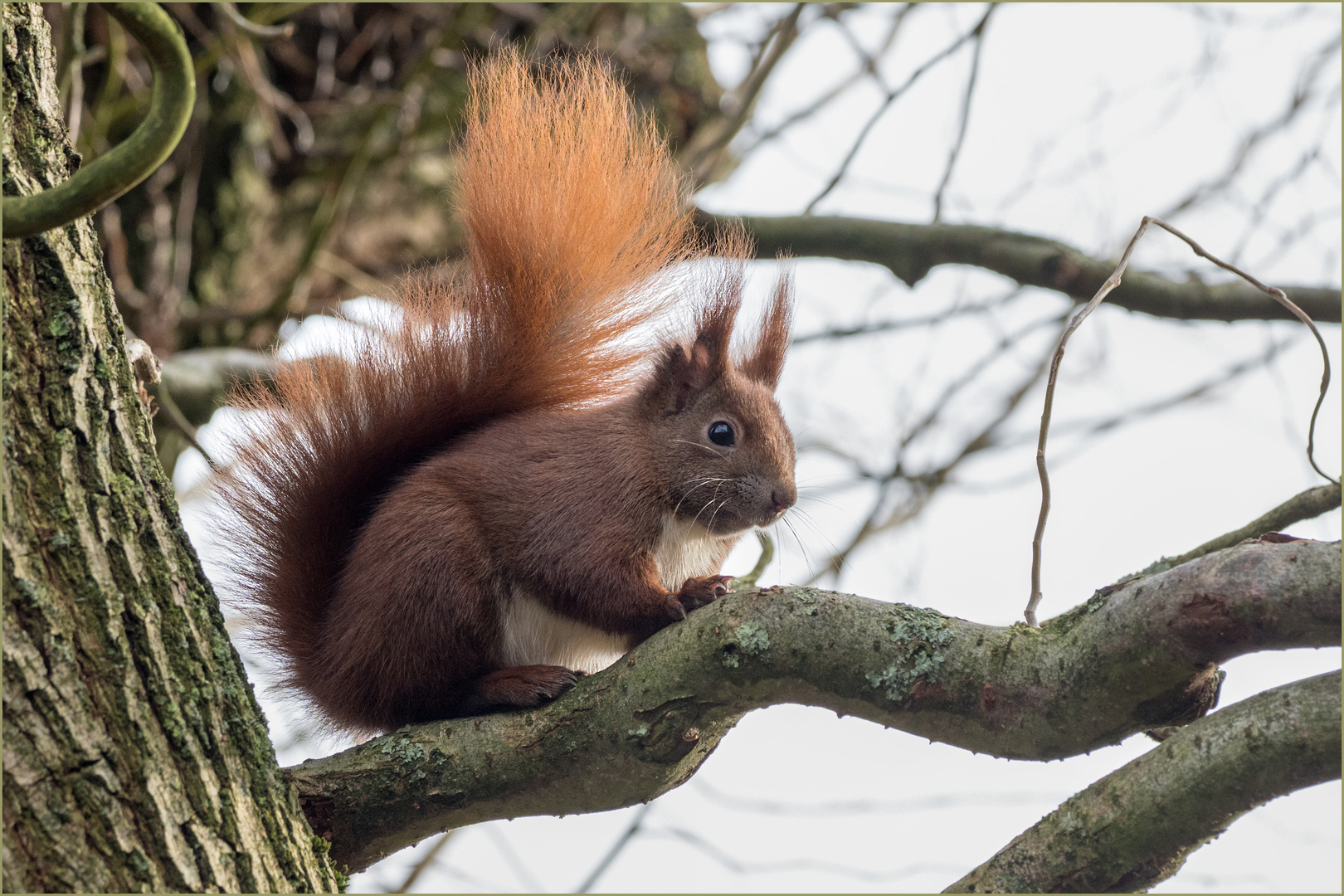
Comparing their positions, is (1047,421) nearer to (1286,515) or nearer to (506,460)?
(1286,515)

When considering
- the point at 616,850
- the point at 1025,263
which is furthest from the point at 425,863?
the point at 1025,263

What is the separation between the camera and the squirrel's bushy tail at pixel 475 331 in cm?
222

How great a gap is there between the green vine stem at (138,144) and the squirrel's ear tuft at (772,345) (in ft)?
5.60

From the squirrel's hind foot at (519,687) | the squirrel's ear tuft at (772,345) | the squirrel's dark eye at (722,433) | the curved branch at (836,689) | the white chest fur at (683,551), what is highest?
the squirrel's ear tuft at (772,345)

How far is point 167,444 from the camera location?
3.70 metres

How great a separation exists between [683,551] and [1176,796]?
4.43 ft

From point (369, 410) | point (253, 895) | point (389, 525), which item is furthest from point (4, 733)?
point (369, 410)

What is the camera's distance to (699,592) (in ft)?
6.79

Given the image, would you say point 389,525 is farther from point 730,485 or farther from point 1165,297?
point 1165,297

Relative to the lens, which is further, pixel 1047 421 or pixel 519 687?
pixel 519 687

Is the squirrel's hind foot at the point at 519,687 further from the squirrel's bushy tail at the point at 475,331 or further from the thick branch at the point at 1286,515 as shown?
the thick branch at the point at 1286,515

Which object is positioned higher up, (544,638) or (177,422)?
(177,422)

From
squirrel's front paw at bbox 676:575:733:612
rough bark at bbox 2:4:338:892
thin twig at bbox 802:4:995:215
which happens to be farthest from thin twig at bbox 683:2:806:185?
rough bark at bbox 2:4:338:892

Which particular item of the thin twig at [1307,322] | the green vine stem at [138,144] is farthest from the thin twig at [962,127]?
the green vine stem at [138,144]
